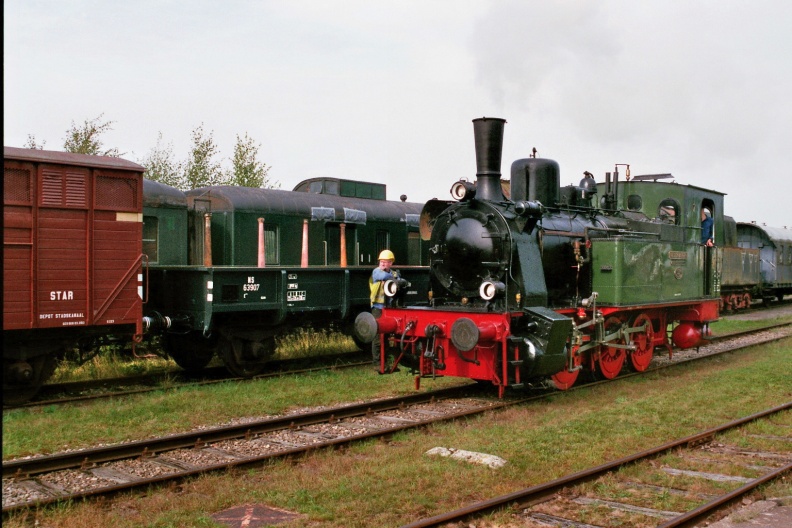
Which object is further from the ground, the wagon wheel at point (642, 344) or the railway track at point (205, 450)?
the wagon wheel at point (642, 344)

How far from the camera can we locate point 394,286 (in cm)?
1022

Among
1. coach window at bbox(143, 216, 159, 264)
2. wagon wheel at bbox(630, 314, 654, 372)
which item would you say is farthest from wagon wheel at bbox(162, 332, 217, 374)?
wagon wheel at bbox(630, 314, 654, 372)

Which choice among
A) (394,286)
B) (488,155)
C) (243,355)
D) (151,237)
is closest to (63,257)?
(151,237)

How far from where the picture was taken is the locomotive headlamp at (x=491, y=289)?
9.09 metres

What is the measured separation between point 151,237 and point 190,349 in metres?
2.18

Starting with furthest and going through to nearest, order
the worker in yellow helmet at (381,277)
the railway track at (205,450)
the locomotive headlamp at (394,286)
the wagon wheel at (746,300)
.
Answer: the wagon wheel at (746,300) → the worker in yellow helmet at (381,277) → the locomotive headlamp at (394,286) → the railway track at (205,450)

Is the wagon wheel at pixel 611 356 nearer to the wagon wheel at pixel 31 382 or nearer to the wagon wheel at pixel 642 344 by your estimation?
the wagon wheel at pixel 642 344

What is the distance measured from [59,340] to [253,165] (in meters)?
16.6

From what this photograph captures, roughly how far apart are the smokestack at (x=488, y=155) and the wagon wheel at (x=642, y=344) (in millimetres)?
3603

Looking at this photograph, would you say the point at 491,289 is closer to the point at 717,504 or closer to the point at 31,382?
the point at 717,504

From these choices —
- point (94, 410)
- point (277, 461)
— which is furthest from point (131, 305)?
point (277, 461)

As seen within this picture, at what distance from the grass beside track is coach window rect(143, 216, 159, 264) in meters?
3.50

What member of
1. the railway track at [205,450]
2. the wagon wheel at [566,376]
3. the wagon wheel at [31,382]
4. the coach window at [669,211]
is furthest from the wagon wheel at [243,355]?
the coach window at [669,211]

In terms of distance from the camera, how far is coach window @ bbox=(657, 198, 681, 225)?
13.7 m
